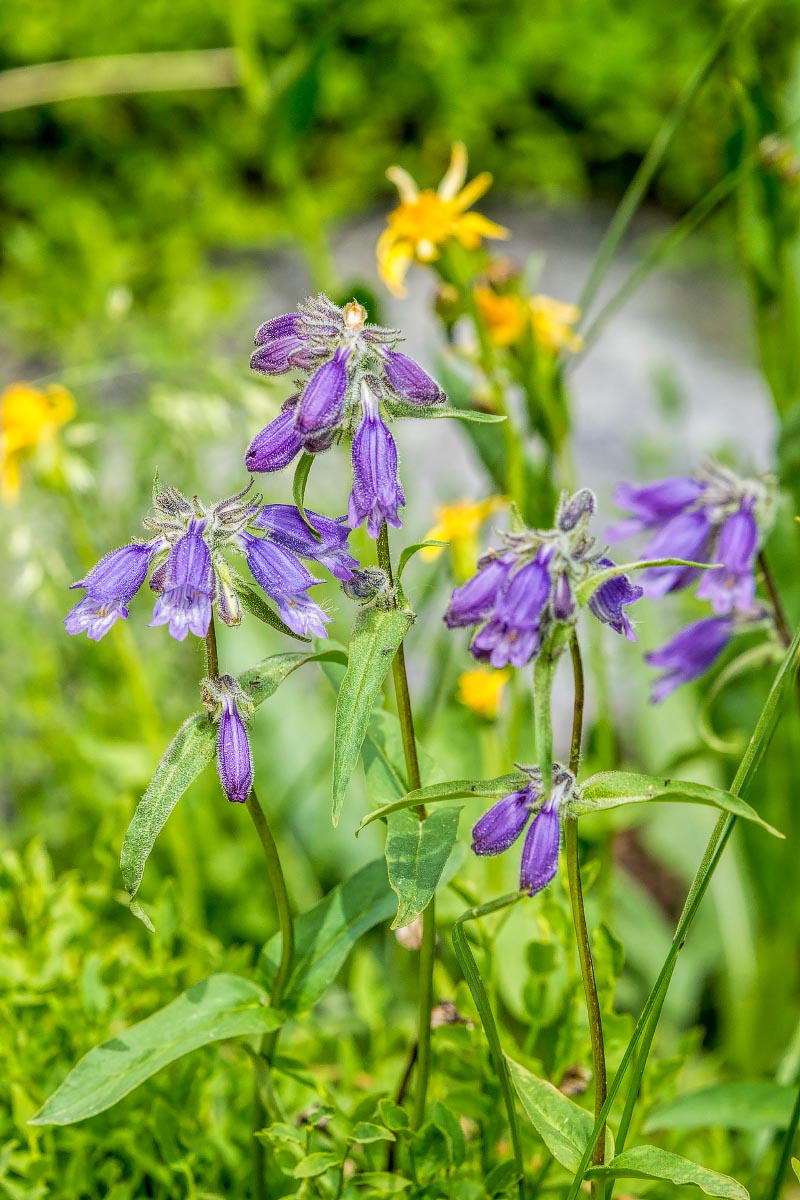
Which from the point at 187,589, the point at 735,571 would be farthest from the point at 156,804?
the point at 735,571

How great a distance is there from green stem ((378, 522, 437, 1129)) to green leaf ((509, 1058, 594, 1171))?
3.3 inches

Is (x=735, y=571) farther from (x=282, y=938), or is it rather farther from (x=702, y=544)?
(x=282, y=938)

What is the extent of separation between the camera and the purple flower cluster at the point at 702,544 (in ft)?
4.03

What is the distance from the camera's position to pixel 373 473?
0.84 metres

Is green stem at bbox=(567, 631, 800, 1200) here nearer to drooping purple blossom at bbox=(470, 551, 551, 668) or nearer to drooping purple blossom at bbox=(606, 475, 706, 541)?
drooping purple blossom at bbox=(470, 551, 551, 668)

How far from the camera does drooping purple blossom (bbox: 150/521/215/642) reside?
0.81 metres

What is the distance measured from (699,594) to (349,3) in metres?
0.91

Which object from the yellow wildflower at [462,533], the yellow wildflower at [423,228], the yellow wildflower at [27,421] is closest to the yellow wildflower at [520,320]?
the yellow wildflower at [423,228]

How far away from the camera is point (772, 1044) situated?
1784 mm

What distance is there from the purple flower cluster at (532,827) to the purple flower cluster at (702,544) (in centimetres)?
44

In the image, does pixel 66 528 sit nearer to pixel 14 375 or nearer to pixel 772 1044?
pixel 14 375

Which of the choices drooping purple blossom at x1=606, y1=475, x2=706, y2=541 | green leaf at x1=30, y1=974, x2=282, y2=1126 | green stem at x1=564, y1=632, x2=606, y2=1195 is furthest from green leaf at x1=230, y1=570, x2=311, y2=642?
drooping purple blossom at x1=606, y1=475, x2=706, y2=541

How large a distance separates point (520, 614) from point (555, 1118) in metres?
0.41

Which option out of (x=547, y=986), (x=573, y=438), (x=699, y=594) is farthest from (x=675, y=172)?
(x=547, y=986)
